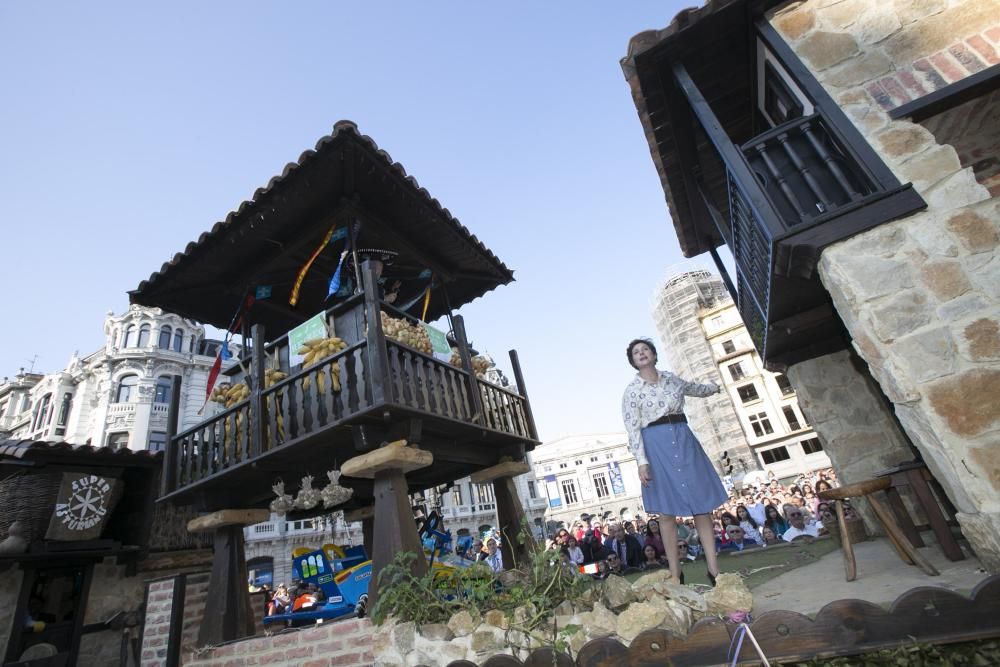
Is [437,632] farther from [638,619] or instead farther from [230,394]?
[230,394]

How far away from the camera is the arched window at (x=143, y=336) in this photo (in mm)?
27422

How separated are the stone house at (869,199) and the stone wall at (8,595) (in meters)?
10.4

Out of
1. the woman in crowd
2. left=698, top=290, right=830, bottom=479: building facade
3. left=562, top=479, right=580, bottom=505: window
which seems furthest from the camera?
left=562, top=479, right=580, bottom=505: window

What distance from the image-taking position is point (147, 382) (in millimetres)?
26109

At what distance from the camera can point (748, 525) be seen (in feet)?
37.7

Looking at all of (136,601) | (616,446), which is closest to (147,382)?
(136,601)

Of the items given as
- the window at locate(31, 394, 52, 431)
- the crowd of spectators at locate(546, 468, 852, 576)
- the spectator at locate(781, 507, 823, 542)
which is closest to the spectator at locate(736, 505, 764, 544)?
the crowd of spectators at locate(546, 468, 852, 576)

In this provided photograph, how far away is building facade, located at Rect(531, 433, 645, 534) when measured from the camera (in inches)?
2226

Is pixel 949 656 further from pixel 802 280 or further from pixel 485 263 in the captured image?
pixel 485 263

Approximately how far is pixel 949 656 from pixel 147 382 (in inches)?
1265

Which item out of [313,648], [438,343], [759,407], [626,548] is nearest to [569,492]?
[759,407]

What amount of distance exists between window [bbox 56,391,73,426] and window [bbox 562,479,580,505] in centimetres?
4869

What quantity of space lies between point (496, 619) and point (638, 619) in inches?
42.8

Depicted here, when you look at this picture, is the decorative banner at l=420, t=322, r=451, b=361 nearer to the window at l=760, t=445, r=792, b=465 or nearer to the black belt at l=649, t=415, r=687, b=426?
the black belt at l=649, t=415, r=687, b=426
